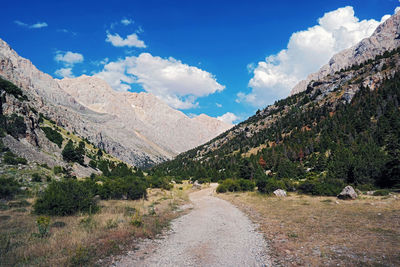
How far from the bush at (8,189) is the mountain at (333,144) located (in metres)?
33.4

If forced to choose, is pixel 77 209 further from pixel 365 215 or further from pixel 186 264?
pixel 365 215

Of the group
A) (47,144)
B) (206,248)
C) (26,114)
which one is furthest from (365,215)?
(26,114)

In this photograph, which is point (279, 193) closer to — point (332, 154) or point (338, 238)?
point (338, 238)

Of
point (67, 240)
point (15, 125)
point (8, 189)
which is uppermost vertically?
point (15, 125)

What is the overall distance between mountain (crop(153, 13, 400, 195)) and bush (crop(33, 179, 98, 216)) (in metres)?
28.0

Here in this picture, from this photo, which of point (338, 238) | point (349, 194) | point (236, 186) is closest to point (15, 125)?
point (236, 186)

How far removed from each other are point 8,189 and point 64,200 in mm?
8410

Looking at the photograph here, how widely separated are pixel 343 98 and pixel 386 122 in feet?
216

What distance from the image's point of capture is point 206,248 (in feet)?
33.3

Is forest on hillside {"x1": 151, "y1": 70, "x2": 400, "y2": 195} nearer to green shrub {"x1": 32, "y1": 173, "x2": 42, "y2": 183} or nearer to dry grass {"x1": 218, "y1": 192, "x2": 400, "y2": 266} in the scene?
dry grass {"x1": 218, "y1": 192, "x2": 400, "y2": 266}

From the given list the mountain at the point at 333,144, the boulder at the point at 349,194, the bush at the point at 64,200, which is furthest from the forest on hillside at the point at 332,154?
the bush at the point at 64,200

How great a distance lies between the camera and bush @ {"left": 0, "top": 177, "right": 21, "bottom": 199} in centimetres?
1869

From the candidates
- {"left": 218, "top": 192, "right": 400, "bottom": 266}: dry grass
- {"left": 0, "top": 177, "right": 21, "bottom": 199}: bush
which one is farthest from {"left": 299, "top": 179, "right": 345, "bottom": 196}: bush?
{"left": 0, "top": 177, "right": 21, "bottom": 199}: bush

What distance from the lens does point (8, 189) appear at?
1919 cm
